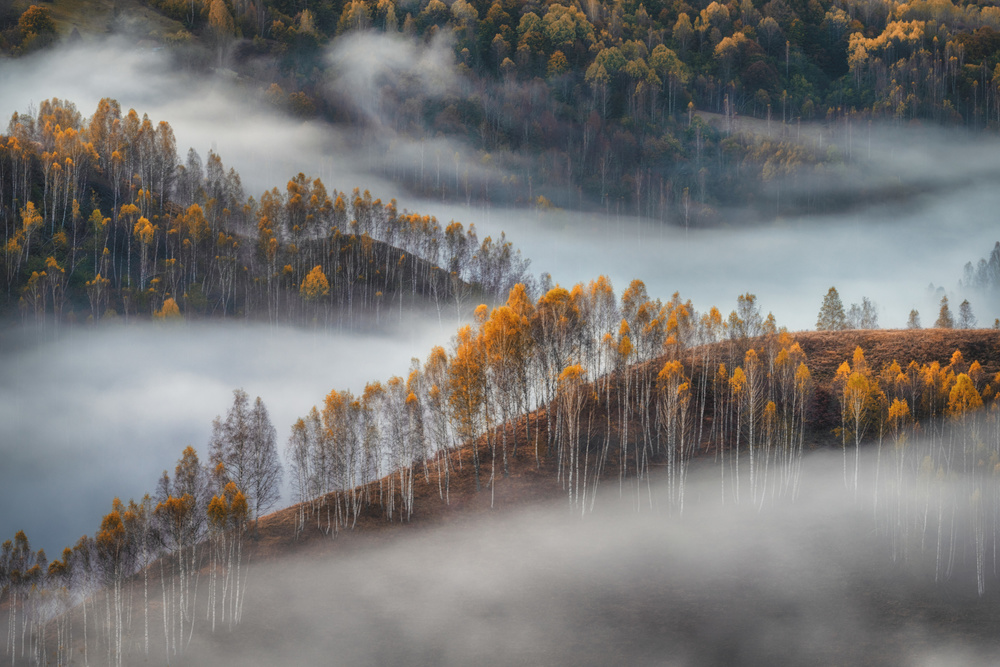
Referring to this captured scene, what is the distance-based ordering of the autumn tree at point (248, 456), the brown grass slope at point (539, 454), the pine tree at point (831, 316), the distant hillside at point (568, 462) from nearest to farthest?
the distant hillside at point (568, 462), the autumn tree at point (248, 456), the brown grass slope at point (539, 454), the pine tree at point (831, 316)

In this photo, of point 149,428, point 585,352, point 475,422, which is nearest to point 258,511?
point 475,422

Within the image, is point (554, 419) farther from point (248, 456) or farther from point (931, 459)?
point (931, 459)

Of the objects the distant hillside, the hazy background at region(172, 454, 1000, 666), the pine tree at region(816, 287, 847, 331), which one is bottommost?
the hazy background at region(172, 454, 1000, 666)

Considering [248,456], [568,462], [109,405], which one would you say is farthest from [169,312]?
[568,462]

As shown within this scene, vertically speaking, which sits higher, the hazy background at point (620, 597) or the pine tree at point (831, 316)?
the pine tree at point (831, 316)

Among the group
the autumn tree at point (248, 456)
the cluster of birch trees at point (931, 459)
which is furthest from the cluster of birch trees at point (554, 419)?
the cluster of birch trees at point (931, 459)

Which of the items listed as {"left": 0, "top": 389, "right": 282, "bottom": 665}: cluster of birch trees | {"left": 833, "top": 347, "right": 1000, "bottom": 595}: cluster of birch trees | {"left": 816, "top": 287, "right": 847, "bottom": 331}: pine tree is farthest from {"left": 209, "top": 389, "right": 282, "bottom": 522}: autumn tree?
{"left": 816, "top": 287, "right": 847, "bottom": 331}: pine tree

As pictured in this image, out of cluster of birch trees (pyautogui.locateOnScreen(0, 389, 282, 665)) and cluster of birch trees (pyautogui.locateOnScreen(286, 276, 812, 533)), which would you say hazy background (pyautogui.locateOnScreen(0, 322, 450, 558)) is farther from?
cluster of birch trees (pyautogui.locateOnScreen(286, 276, 812, 533))

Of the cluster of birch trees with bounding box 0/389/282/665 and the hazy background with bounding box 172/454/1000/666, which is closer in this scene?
the hazy background with bounding box 172/454/1000/666

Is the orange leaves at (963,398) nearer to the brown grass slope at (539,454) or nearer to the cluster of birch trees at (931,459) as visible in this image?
the cluster of birch trees at (931,459)

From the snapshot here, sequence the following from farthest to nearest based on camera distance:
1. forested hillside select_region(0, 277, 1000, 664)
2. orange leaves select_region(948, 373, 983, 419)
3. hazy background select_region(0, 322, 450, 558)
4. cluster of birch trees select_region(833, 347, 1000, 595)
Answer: hazy background select_region(0, 322, 450, 558)
orange leaves select_region(948, 373, 983, 419)
cluster of birch trees select_region(833, 347, 1000, 595)
forested hillside select_region(0, 277, 1000, 664)
